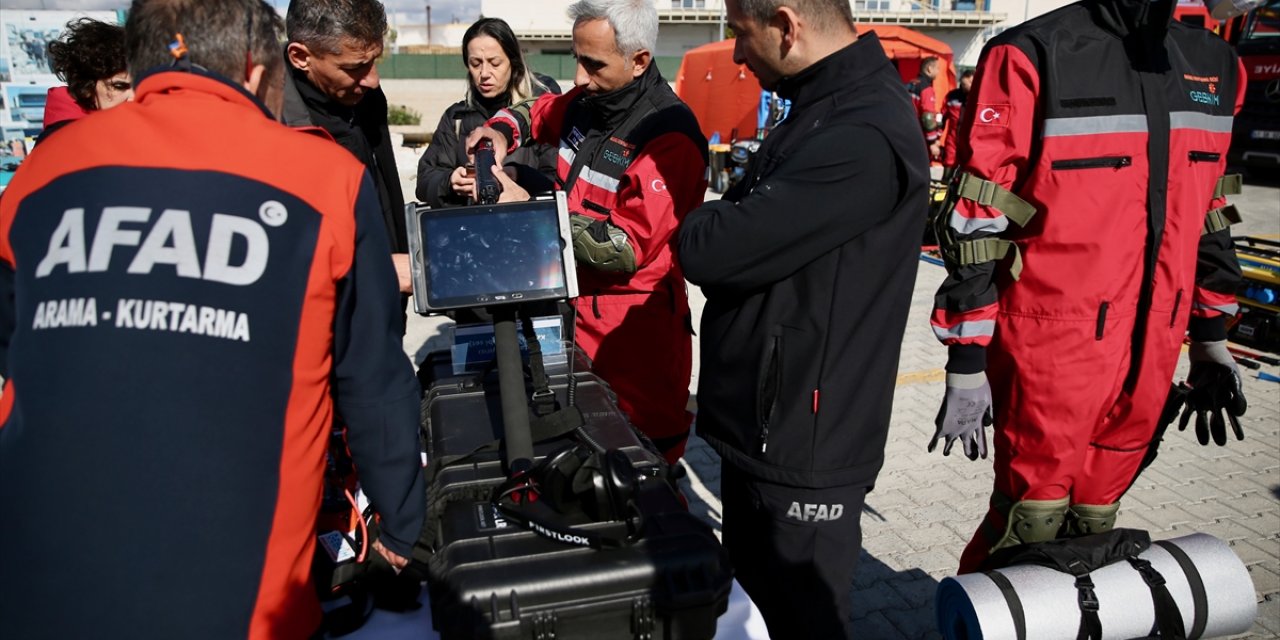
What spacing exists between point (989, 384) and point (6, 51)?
33.0 ft

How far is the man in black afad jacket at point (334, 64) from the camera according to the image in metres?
2.77

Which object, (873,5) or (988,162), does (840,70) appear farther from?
(873,5)

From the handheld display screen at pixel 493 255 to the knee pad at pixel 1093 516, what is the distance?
1.87 metres

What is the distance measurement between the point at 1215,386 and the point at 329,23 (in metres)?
3.33

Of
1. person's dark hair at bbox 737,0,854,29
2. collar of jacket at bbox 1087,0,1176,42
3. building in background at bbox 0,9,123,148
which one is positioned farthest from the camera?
building in background at bbox 0,9,123,148

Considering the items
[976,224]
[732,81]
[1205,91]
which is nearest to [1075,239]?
[976,224]

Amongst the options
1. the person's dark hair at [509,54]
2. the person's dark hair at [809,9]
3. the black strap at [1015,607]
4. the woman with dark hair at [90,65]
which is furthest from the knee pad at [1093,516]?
the woman with dark hair at [90,65]

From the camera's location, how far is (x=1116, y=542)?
2.39 meters

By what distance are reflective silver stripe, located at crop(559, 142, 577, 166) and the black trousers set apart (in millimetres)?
1468

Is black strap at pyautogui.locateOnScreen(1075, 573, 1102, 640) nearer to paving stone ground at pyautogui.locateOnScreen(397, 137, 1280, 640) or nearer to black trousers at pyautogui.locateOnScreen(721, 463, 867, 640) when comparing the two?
black trousers at pyautogui.locateOnScreen(721, 463, 867, 640)

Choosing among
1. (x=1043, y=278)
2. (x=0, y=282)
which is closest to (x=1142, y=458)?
(x=1043, y=278)

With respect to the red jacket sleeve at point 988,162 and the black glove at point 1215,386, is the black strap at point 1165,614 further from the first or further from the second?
the black glove at point 1215,386

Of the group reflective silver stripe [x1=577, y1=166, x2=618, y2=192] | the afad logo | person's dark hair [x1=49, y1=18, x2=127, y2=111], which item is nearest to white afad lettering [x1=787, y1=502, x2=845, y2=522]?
reflective silver stripe [x1=577, y1=166, x2=618, y2=192]

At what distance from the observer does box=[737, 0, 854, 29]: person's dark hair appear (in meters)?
2.04
